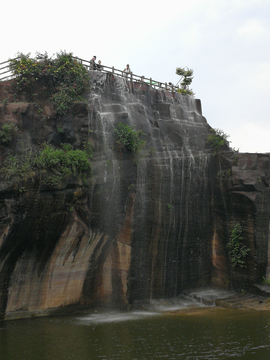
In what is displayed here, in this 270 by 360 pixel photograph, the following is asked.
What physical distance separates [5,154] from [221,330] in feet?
31.2

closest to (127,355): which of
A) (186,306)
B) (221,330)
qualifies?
(221,330)

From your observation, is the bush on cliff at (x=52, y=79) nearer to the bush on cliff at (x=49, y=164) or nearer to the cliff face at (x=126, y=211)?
the cliff face at (x=126, y=211)

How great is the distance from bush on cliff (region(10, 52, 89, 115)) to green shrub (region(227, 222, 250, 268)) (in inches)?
370

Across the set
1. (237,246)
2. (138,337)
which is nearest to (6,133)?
(138,337)

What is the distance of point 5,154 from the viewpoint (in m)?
13.0

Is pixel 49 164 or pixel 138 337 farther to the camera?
pixel 49 164

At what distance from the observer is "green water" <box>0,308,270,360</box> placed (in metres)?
9.84

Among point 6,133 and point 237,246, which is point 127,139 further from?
point 237,246

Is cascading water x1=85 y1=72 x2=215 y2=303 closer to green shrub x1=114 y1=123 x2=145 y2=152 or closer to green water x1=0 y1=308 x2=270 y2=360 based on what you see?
green shrub x1=114 y1=123 x2=145 y2=152

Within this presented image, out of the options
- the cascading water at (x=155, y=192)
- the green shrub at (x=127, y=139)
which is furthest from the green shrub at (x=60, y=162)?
the green shrub at (x=127, y=139)

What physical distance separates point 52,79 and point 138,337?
417 inches

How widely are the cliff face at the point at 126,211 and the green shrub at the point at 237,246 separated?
0.97 feet

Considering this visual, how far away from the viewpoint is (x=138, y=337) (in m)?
11.2

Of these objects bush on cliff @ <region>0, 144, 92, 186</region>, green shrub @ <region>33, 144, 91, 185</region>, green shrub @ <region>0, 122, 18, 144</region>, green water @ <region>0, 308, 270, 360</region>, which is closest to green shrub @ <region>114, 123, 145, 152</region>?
green shrub @ <region>33, 144, 91, 185</region>
